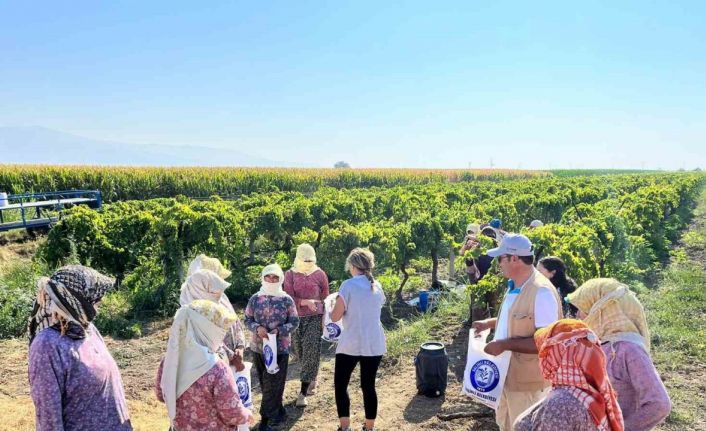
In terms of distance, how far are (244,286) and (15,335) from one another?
3.99 metres

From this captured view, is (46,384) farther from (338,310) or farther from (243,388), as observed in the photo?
(338,310)

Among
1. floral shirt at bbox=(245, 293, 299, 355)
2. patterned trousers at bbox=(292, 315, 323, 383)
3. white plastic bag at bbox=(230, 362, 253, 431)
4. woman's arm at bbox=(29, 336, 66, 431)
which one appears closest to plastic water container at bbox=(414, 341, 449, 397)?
patterned trousers at bbox=(292, 315, 323, 383)

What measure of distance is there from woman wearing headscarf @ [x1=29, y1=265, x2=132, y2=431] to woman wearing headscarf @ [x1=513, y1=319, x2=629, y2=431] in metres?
2.18

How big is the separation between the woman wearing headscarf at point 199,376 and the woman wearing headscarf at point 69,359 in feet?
1.06

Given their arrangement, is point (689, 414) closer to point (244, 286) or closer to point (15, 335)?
point (244, 286)

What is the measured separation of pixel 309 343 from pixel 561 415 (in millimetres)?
3804

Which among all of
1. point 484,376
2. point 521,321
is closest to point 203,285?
point 484,376

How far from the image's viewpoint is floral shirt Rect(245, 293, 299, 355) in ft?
15.4

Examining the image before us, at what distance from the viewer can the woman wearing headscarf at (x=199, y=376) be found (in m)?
2.82

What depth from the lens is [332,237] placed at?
884 cm

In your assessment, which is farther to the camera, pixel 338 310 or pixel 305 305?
pixel 305 305

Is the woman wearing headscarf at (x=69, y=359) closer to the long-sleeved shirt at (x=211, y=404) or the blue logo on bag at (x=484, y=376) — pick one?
the long-sleeved shirt at (x=211, y=404)

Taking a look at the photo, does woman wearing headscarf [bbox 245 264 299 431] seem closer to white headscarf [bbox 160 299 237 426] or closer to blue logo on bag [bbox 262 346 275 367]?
blue logo on bag [bbox 262 346 275 367]

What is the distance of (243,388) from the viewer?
367 cm
